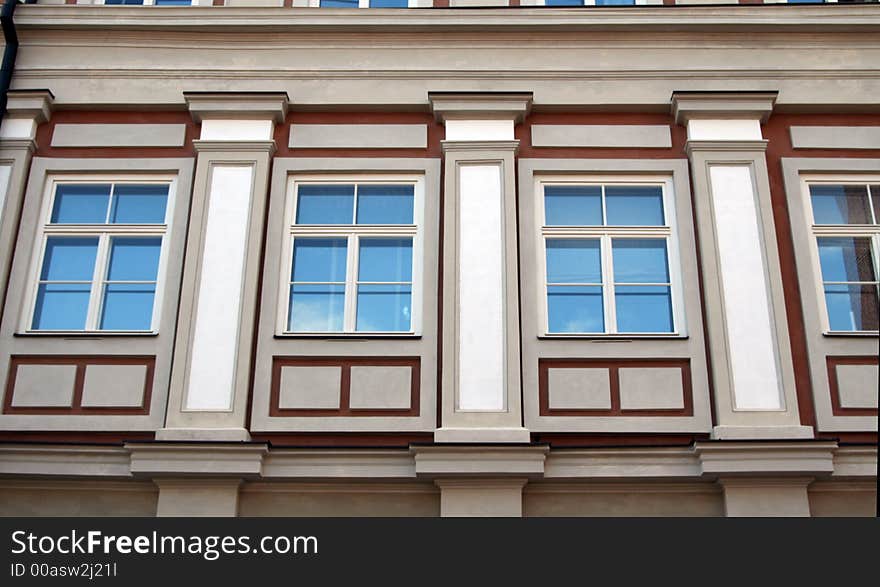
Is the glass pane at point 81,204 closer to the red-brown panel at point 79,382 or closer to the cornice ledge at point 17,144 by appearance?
the cornice ledge at point 17,144

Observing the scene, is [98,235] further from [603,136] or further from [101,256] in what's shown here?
[603,136]

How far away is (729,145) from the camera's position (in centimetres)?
1015

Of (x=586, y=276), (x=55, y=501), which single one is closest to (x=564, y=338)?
(x=586, y=276)

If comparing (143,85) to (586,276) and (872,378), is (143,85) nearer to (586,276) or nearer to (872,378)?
(586,276)

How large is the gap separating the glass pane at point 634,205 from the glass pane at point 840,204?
5.05ft

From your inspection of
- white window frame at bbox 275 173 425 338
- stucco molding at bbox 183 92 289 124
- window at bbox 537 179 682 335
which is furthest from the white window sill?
stucco molding at bbox 183 92 289 124

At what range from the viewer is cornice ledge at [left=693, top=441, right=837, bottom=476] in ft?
28.7

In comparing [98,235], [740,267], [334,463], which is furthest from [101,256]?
[740,267]

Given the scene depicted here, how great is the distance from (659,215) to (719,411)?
2147 millimetres

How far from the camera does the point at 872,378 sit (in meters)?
9.31

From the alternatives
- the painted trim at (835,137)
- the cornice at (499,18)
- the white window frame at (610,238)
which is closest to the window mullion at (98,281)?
the cornice at (499,18)

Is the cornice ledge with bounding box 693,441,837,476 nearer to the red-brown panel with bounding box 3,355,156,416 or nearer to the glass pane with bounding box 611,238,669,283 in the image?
the glass pane with bounding box 611,238,669,283

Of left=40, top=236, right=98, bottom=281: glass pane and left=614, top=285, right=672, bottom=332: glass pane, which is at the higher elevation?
left=40, top=236, right=98, bottom=281: glass pane

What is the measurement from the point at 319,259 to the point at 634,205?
318 centimetres
